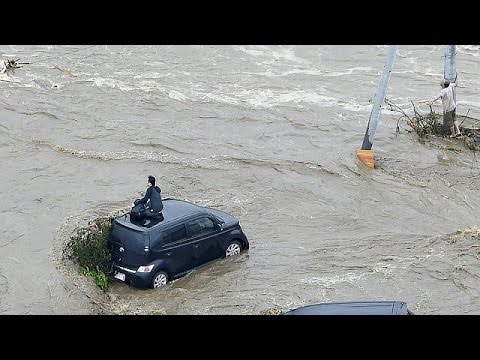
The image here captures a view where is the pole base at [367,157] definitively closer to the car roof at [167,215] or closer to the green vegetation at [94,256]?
the car roof at [167,215]

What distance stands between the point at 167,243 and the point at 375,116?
8251 mm

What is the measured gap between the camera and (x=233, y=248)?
1391cm

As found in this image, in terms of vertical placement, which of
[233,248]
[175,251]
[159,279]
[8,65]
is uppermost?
[8,65]

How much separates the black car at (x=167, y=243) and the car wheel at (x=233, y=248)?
2cm

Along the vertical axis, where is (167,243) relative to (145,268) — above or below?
above

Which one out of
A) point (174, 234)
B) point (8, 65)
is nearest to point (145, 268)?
point (174, 234)

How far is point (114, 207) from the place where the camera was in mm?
16156

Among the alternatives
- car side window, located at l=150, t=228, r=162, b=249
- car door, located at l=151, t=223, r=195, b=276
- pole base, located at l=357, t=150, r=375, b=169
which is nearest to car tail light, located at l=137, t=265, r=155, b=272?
car door, located at l=151, t=223, r=195, b=276

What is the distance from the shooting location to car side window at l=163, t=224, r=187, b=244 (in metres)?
12.7

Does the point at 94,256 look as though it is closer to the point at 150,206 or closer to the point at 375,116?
the point at 150,206

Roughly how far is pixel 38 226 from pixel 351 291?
6.62 m

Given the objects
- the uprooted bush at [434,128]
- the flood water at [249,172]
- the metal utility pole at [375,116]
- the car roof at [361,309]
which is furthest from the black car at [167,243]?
the uprooted bush at [434,128]

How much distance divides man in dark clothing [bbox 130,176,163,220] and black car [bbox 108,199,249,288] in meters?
0.11

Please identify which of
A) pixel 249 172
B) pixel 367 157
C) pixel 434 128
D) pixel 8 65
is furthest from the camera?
pixel 8 65
